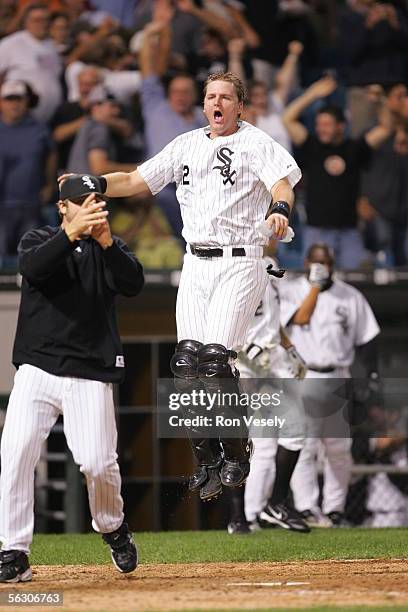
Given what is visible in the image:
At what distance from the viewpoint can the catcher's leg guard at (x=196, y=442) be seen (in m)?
6.34

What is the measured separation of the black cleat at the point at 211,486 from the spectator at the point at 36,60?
790cm

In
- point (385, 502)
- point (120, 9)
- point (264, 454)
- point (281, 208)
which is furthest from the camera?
point (120, 9)

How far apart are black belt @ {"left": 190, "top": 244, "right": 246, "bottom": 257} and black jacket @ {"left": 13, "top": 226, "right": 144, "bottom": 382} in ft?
2.79

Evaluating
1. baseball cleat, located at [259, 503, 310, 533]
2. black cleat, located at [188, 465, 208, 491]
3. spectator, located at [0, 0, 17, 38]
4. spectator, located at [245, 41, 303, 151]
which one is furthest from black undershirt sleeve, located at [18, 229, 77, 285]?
spectator, located at [0, 0, 17, 38]

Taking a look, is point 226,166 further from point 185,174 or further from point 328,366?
point 328,366

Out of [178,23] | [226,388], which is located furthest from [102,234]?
[178,23]

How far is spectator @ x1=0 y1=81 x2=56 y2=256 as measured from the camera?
1317 centimetres

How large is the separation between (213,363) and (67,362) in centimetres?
98

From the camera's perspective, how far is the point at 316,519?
9.96 m

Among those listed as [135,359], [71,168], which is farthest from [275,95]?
[135,359]

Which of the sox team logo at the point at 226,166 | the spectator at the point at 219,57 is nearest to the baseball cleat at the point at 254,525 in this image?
A: the sox team logo at the point at 226,166

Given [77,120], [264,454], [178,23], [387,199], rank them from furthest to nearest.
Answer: [178,23] → [387,199] → [77,120] → [264,454]

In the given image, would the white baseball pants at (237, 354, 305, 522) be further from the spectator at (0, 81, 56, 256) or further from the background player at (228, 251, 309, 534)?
the spectator at (0, 81, 56, 256)

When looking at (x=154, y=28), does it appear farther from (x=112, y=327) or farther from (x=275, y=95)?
(x=112, y=327)
